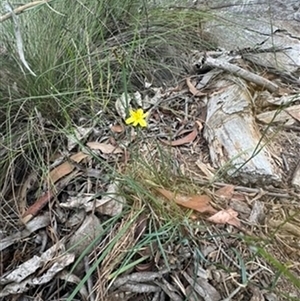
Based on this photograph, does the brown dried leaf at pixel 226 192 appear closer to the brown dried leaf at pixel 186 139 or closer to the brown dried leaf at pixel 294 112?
the brown dried leaf at pixel 186 139

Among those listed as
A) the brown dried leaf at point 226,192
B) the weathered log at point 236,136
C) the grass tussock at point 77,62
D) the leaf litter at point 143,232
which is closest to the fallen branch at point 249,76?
the weathered log at point 236,136

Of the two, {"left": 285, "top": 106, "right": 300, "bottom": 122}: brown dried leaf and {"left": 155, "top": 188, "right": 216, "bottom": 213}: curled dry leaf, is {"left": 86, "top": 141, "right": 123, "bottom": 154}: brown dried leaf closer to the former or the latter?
{"left": 155, "top": 188, "right": 216, "bottom": 213}: curled dry leaf

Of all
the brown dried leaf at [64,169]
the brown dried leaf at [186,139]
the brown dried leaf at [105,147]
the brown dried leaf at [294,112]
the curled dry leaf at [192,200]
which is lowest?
the brown dried leaf at [294,112]

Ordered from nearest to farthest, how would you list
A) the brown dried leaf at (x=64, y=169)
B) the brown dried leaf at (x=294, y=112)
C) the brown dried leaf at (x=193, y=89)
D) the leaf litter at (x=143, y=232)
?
the leaf litter at (x=143, y=232) → the brown dried leaf at (x=64, y=169) → the brown dried leaf at (x=294, y=112) → the brown dried leaf at (x=193, y=89)

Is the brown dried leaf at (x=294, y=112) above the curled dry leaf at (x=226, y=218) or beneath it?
beneath

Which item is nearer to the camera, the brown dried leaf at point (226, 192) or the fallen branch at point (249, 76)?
the brown dried leaf at point (226, 192)

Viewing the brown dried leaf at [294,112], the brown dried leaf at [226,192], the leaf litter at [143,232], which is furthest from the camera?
the brown dried leaf at [294,112]
